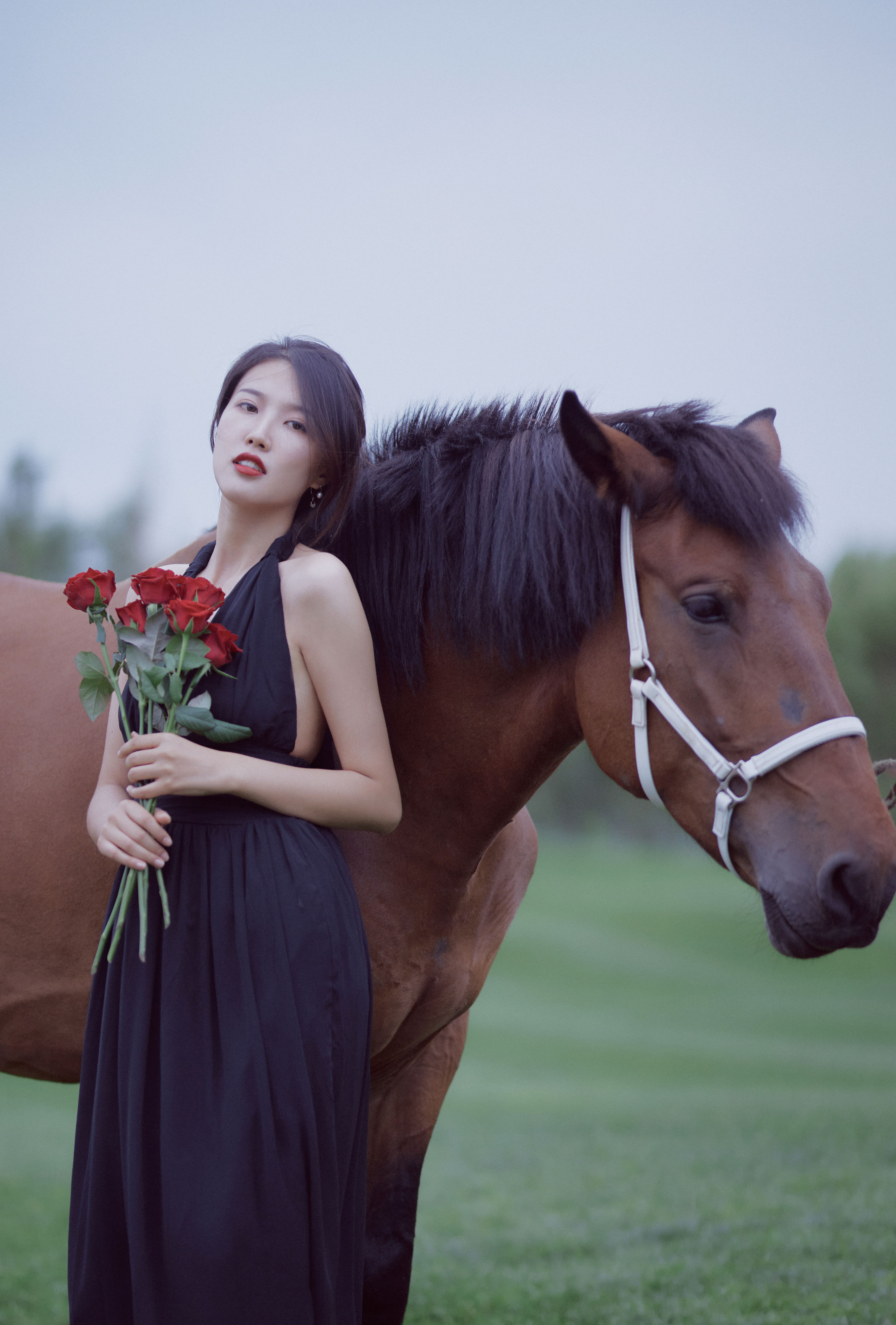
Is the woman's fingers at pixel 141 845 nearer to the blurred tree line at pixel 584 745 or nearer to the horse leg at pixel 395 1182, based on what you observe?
the horse leg at pixel 395 1182

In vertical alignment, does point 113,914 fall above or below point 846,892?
below

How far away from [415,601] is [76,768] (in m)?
0.98

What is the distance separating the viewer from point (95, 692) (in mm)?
2193

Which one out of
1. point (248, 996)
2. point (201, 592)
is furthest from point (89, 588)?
point (248, 996)

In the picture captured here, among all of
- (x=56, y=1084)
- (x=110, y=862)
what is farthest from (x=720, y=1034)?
(x=110, y=862)

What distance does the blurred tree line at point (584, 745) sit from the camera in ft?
83.6

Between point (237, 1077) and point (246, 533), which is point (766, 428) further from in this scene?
point (237, 1077)

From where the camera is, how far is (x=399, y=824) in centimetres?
256

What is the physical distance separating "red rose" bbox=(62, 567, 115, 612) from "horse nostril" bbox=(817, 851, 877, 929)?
4.82 feet

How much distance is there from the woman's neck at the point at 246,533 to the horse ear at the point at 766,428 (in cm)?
107

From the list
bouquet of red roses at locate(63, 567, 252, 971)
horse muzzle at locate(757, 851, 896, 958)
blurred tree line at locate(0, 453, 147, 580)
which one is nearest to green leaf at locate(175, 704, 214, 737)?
bouquet of red roses at locate(63, 567, 252, 971)

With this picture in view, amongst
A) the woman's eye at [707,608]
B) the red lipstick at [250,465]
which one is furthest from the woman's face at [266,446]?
the woman's eye at [707,608]

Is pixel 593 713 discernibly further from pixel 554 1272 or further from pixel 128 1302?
pixel 554 1272

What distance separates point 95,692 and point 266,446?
2.06 feet
